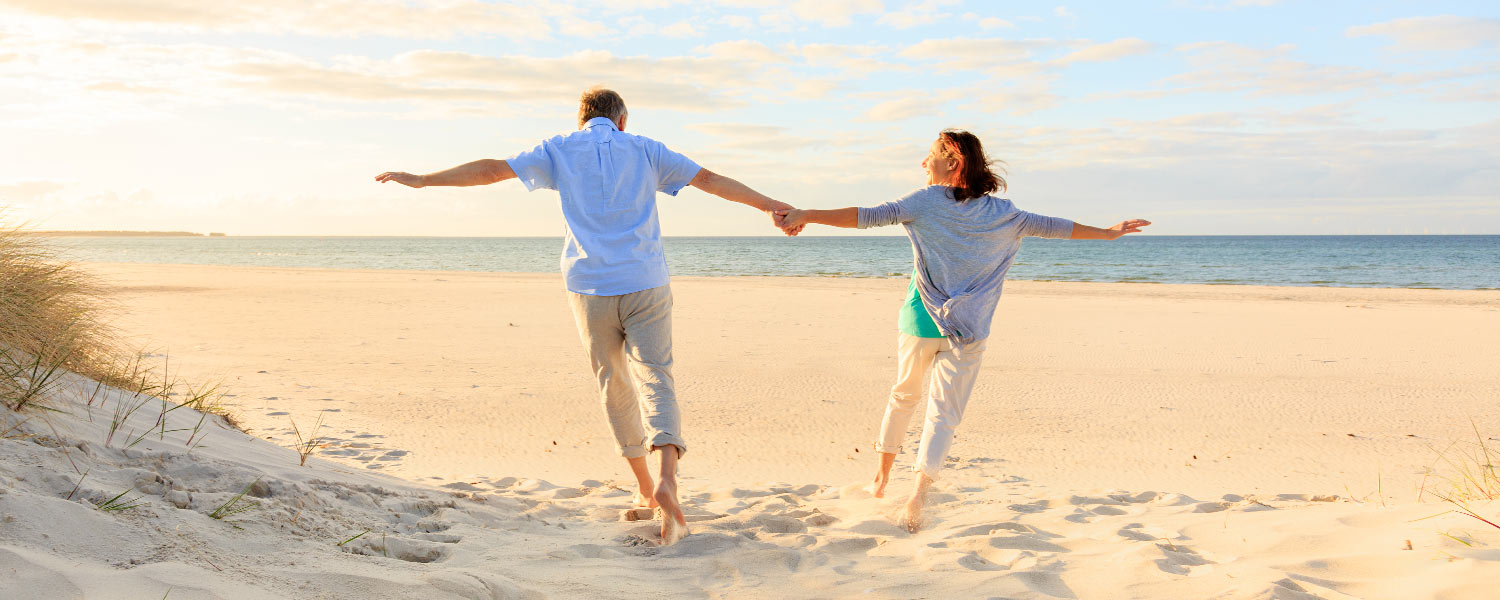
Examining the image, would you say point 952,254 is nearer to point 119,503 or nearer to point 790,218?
point 790,218

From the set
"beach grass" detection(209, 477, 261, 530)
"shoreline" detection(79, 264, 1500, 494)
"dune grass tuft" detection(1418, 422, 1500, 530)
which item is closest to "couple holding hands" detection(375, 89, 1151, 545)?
"shoreline" detection(79, 264, 1500, 494)

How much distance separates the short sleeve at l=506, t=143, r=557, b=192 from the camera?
3707mm

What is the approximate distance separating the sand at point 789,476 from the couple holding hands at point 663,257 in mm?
459

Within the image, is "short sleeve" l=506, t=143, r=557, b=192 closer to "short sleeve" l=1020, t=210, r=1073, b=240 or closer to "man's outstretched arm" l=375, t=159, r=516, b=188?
"man's outstretched arm" l=375, t=159, r=516, b=188

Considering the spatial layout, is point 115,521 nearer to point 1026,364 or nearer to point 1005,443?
point 1005,443

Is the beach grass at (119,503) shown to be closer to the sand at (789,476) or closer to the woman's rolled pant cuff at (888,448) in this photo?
the sand at (789,476)

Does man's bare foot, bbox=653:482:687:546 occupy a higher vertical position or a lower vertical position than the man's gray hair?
lower

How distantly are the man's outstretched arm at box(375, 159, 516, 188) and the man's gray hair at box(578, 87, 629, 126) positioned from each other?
16.4 inches

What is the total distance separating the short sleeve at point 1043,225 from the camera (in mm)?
4043

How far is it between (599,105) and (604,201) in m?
0.50

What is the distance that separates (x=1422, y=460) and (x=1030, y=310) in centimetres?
1053

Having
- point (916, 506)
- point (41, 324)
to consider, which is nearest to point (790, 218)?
point (916, 506)

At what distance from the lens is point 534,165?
371 centimetres

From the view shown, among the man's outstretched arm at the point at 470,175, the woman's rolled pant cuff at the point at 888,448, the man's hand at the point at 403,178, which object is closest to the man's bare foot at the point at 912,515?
the woman's rolled pant cuff at the point at 888,448
